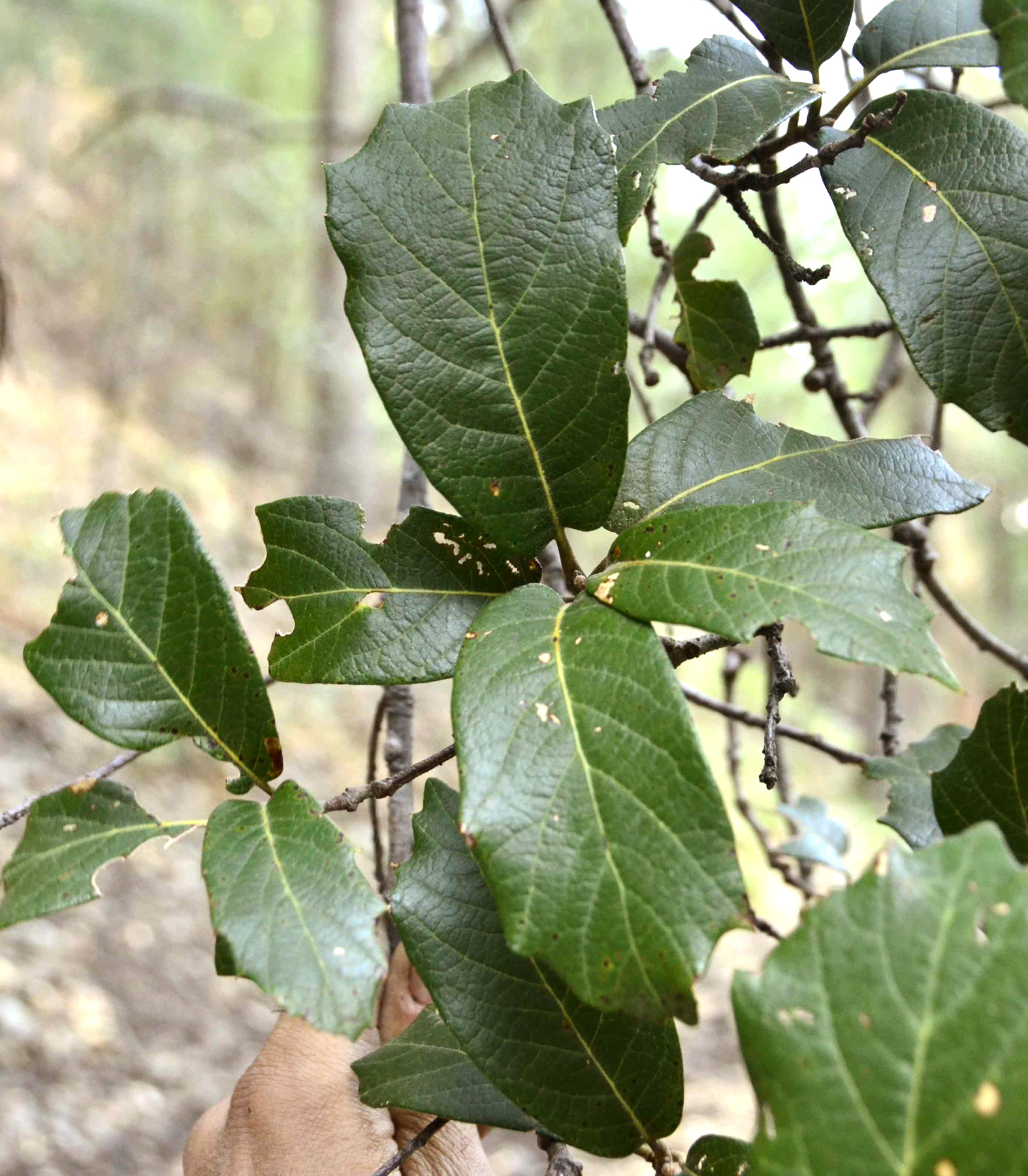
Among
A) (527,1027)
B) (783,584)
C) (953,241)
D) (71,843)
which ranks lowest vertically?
(527,1027)

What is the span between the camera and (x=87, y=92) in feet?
29.1

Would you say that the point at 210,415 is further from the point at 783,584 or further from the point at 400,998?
the point at 783,584

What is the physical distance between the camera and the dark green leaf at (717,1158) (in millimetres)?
693

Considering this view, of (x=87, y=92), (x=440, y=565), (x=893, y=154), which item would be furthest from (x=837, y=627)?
(x=87, y=92)

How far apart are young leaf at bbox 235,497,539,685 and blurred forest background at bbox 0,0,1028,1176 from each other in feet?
3.62

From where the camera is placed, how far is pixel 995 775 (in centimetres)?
75

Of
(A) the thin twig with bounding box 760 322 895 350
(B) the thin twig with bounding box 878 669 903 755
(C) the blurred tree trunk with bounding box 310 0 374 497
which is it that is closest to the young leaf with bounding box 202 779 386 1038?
(A) the thin twig with bounding box 760 322 895 350

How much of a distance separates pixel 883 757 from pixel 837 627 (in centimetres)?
66

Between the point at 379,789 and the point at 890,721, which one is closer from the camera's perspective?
the point at 379,789

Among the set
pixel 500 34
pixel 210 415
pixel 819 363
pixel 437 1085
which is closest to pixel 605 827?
pixel 437 1085

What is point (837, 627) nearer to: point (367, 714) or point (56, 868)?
point (56, 868)

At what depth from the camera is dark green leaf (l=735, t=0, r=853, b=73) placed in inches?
32.4

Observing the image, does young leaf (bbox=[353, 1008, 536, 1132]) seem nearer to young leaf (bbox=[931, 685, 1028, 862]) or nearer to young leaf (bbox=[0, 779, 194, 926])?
young leaf (bbox=[0, 779, 194, 926])

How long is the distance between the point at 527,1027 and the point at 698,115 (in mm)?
731
